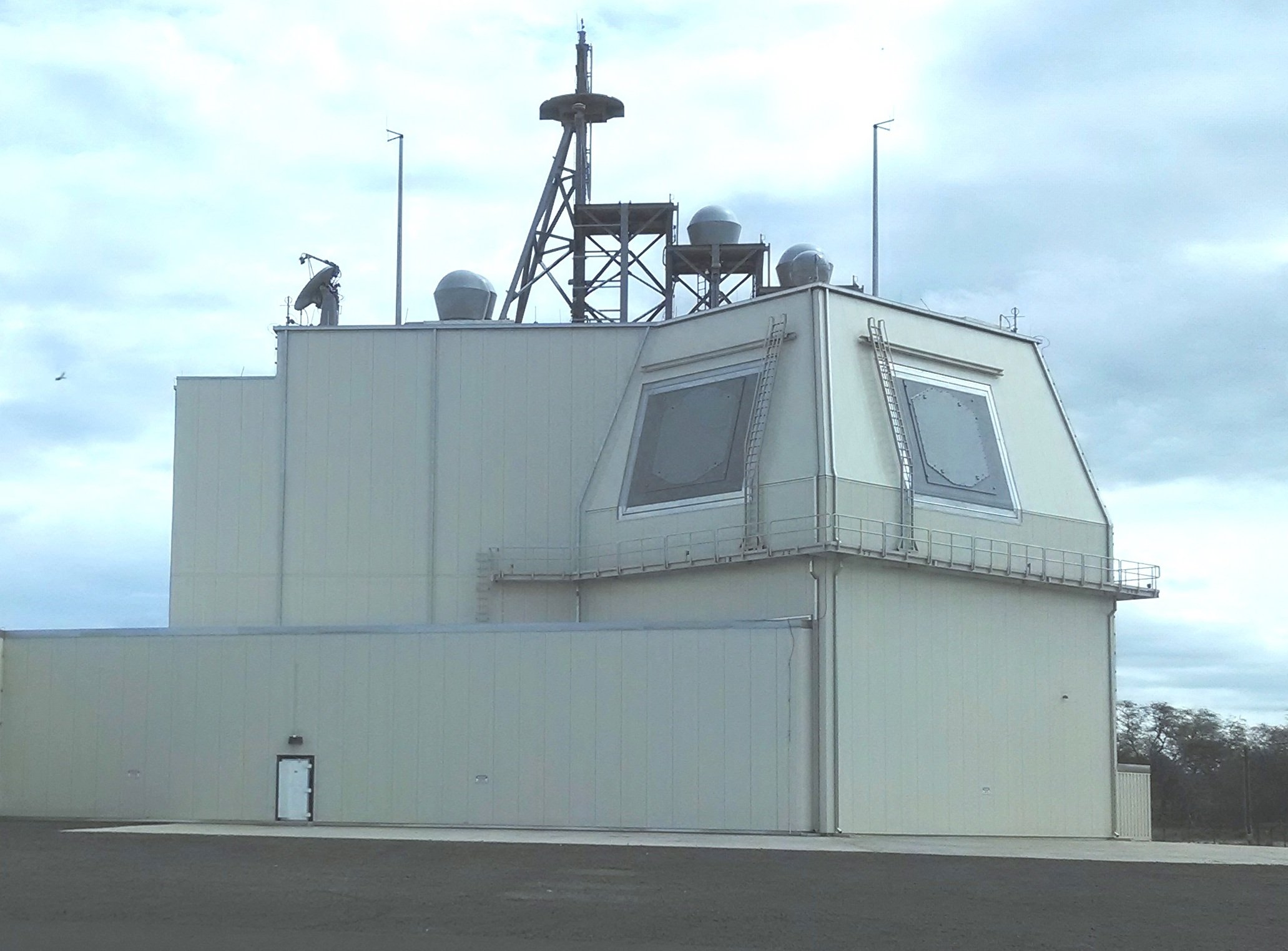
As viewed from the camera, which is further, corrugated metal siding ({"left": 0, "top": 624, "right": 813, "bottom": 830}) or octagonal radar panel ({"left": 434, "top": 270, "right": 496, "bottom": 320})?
octagonal radar panel ({"left": 434, "top": 270, "right": 496, "bottom": 320})

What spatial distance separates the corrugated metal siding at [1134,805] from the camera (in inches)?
1622

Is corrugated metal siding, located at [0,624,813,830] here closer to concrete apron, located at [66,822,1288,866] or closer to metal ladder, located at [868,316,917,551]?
concrete apron, located at [66,822,1288,866]

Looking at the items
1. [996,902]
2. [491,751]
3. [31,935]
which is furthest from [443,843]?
[31,935]

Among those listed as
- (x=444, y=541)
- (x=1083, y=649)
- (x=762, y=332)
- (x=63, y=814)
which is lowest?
(x=63, y=814)

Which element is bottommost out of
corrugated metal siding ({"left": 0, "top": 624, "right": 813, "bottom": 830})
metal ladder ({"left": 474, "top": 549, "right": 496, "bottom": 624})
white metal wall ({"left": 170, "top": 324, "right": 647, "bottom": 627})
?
corrugated metal siding ({"left": 0, "top": 624, "right": 813, "bottom": 830})

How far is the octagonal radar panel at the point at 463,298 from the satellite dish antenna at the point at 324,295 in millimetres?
3031

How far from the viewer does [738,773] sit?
3500 centimetres

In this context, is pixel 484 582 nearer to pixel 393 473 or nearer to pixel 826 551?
pixel 393 473

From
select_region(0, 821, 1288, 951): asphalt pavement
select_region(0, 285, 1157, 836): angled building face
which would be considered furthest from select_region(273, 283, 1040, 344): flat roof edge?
select_region(0, 821, 1288, 951): asphalt pavement

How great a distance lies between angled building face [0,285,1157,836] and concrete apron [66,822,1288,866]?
94cm

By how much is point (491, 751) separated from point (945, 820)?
404 inches

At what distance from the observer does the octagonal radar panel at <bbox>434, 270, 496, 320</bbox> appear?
151 feet

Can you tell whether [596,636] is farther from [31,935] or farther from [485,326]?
[31,935]

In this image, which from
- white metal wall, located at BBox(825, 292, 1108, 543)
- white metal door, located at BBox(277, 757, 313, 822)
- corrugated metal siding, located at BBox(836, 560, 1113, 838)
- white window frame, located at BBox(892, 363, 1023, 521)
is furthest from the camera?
white window frame, located at BBox(892, 363, 1023, 521)
